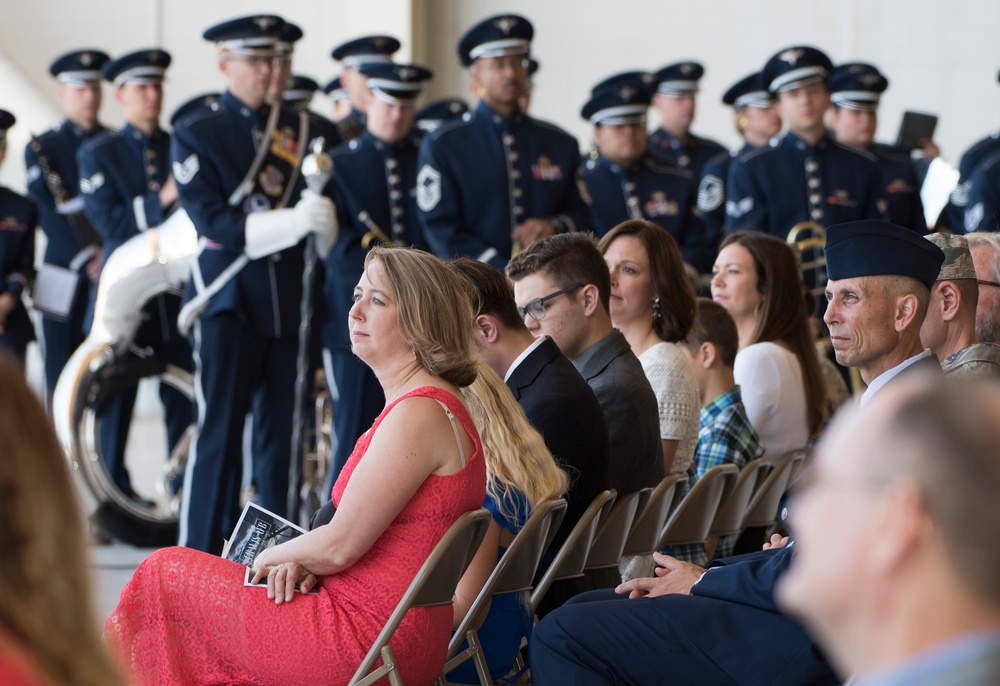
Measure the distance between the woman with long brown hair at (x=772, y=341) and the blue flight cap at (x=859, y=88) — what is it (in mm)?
3391

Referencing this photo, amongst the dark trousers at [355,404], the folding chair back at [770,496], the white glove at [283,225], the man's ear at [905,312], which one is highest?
the man's ear at [905,312]

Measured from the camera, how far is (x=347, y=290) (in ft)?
21.1

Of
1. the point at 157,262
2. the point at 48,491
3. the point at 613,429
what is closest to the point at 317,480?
the point at 157,262

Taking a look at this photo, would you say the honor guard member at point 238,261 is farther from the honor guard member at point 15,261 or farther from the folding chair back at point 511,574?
the folding chair back at point 511,574

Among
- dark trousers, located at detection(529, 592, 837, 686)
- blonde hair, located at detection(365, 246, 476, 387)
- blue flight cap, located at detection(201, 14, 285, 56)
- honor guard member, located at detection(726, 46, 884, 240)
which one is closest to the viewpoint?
dark trousers, located at detection(529, 592, 837, 686)

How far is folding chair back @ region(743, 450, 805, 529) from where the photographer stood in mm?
3773

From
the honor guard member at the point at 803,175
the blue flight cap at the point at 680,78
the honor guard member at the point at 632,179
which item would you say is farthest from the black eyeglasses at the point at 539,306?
the blue flight cap at the point at 680,78

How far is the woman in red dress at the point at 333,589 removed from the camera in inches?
103

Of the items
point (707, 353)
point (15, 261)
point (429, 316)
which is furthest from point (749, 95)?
point (429, 316)

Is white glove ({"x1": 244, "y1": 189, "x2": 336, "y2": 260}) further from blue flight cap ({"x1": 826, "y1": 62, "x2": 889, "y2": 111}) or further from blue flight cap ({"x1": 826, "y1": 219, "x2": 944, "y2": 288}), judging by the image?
blue flight cap ({"x1": 826, "y1": 62, "x2": 889, "y2": 111})

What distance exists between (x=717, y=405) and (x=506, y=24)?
3.01m

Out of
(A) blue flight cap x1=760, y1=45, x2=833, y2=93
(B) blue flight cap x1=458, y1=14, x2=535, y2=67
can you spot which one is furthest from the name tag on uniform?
(A) blue flight cap x1=760, y1=45, x2=833, y2=93

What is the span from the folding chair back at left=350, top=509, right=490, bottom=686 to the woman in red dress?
0.14ft

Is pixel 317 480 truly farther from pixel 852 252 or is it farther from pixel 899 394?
pixel 899 394
